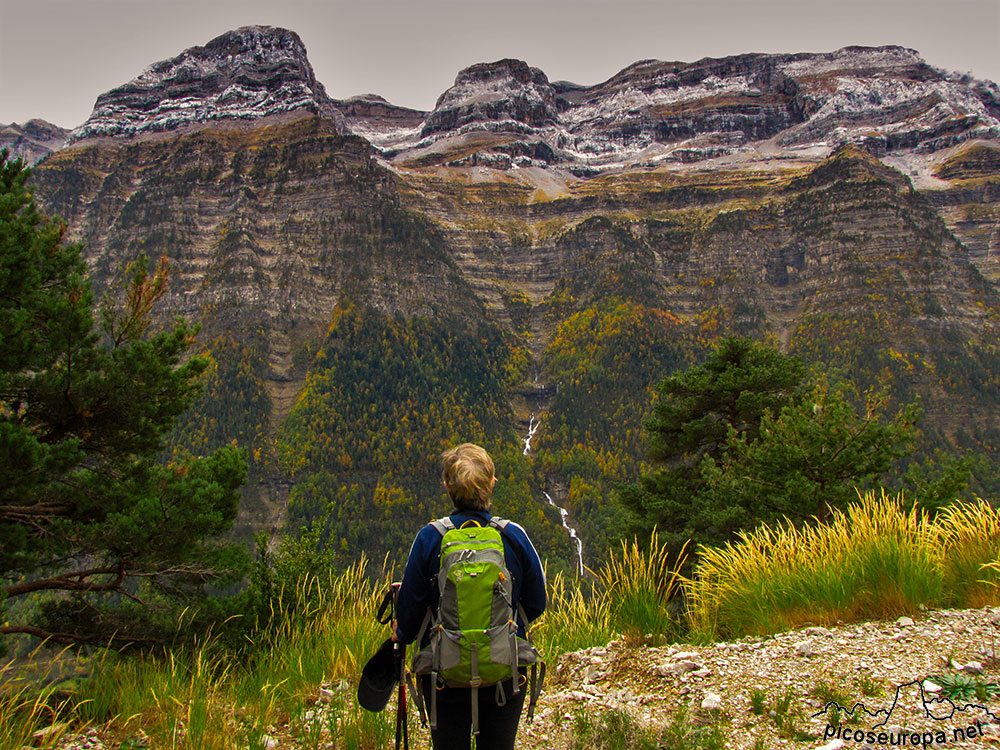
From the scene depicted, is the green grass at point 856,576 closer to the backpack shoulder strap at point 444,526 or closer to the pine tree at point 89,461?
the backpack shoulder strap at point 444,526

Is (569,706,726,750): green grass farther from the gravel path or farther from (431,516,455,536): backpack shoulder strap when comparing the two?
(431,516,455,536): backpack shoulder strap

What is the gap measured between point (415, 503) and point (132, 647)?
99468 mm

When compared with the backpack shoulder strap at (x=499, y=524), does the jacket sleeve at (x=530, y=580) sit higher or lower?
lower

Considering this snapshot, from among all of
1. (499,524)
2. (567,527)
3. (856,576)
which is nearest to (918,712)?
(856,576)

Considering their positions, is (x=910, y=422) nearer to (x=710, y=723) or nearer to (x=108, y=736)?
(x=710, y=723)

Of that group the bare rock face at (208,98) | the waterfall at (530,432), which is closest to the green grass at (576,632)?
the waterfall at (530,432)

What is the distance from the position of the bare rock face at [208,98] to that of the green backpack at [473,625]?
20383 cm

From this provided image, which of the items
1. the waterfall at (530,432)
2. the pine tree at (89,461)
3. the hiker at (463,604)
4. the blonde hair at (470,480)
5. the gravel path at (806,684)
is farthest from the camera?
the waterfall at (530,432)

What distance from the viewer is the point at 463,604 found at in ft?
9.67

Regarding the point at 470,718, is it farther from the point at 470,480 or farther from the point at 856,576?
the point at 856,576

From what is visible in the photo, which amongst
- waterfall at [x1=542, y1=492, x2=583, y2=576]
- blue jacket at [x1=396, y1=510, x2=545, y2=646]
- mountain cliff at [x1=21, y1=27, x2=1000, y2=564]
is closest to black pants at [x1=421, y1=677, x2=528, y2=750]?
blue jacket at [x1=396, y1=510, x2=545, y2=646]

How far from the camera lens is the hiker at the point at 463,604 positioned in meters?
3.09

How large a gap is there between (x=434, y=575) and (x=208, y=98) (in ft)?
763

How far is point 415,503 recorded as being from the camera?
106 metres
